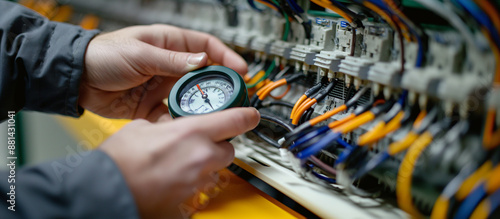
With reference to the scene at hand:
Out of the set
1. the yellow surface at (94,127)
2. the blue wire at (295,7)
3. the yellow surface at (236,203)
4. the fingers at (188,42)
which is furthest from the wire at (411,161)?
the yellow surface at (94,127)

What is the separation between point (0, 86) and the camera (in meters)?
0.95

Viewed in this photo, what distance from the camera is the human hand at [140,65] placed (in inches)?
36.6

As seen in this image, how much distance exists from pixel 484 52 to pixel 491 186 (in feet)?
0.69

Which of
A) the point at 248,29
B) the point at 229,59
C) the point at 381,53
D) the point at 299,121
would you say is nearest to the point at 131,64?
the point at 229,59

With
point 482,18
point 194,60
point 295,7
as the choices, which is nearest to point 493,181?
point 482,18

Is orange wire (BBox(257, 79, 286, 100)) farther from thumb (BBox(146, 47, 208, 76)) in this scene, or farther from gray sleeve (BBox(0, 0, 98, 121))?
gray sleeve (BBox(0, 0, 98, 121))

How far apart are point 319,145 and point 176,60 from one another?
46 cm

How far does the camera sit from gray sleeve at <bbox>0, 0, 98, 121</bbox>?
96cm

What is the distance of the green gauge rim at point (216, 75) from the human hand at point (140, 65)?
3 centimetres

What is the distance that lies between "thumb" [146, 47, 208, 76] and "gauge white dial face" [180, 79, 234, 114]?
6 centimetres

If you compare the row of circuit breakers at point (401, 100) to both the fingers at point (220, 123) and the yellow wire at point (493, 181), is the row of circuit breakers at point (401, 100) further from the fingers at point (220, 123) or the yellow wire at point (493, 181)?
the fingers at point (220, 123)

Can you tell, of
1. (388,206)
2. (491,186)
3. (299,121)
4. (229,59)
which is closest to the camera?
(491,186)

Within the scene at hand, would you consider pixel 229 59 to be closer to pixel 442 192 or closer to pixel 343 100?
pixel 343 100

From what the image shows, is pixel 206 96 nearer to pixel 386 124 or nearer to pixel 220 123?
pixel 220 123
